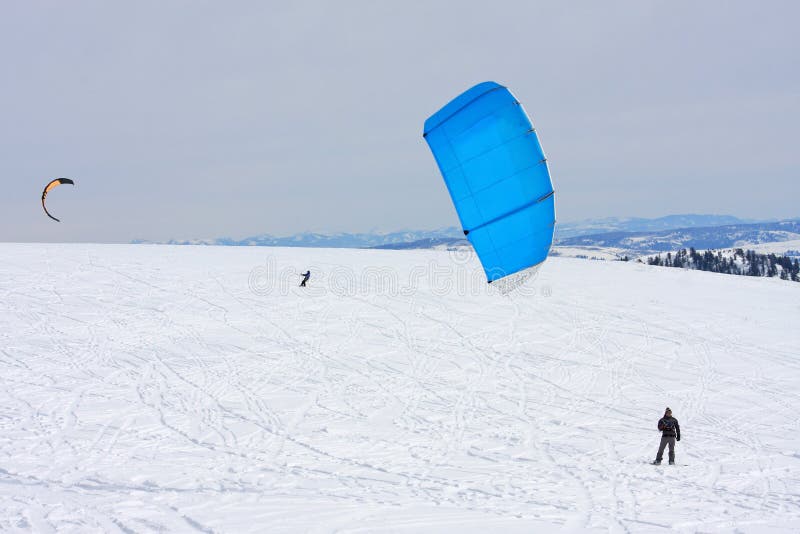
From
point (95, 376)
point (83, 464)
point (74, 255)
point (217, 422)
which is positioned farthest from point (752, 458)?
point (74, 255)

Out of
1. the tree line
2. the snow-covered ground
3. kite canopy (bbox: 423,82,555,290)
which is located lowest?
the snow-covered ground

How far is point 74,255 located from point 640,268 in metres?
39.1

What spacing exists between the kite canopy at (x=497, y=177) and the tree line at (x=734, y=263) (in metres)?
132

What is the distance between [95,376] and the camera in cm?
1503

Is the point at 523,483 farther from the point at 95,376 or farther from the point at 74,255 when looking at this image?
the point at 74,255

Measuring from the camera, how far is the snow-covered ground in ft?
28.3

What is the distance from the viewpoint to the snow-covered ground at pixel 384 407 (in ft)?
28.3

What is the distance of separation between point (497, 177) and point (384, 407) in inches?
264

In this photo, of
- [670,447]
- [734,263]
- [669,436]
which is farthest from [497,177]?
[734,263]

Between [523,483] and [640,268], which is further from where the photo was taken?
[640,268]

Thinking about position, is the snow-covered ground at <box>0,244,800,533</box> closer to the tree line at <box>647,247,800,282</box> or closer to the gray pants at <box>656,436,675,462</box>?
the gray pants at <box>656,436,675,462</box>

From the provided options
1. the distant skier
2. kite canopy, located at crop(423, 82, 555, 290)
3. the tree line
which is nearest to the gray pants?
the distant skier

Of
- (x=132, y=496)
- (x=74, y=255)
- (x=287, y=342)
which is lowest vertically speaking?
(x=132, y=496)

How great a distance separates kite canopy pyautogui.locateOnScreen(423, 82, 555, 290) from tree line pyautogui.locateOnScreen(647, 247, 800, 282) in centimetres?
13160
